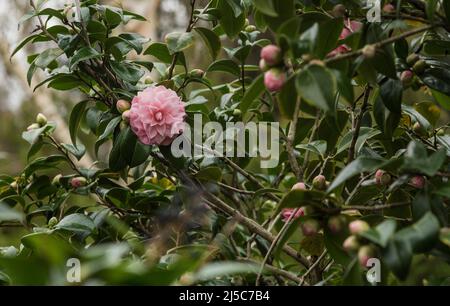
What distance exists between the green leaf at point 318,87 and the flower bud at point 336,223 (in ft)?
0.47

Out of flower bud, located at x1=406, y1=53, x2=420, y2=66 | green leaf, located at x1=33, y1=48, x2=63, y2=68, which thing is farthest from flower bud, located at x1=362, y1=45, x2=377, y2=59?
green leaf, located at x1=33, y1=48, x2=63, y2=68

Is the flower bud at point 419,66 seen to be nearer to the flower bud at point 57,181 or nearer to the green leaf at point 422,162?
the green leaf at point 422,162

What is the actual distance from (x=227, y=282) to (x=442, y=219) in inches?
14.2

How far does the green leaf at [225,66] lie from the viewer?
1235 millimetres

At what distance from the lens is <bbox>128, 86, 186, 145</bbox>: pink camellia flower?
1010 millimetres

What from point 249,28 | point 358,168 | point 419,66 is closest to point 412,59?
point 419,66

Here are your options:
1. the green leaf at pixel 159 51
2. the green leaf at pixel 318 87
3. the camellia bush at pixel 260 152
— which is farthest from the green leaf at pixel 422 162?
the green leaf at pixel 159 51

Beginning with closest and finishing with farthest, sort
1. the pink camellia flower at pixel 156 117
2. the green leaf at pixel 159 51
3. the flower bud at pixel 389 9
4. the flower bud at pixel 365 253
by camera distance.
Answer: the flower bud at pixel 365 253
the flower bud at pixel 389 9
the pink camellia flower at pixel 156 117
the green leaf at pixel 159 51

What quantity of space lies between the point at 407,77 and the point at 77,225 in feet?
1.91

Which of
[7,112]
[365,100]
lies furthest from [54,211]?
[7,112]

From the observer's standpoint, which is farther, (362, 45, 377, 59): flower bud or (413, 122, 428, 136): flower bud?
(413, 122, 428, 136): flower bud

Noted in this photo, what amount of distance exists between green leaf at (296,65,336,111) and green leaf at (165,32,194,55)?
1.49ft

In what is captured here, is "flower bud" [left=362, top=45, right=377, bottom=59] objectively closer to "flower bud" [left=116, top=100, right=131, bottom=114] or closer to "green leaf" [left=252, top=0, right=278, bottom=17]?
"green leaf" [left=252, top=0, right=278, bottom=17]

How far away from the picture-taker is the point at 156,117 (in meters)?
1.00
